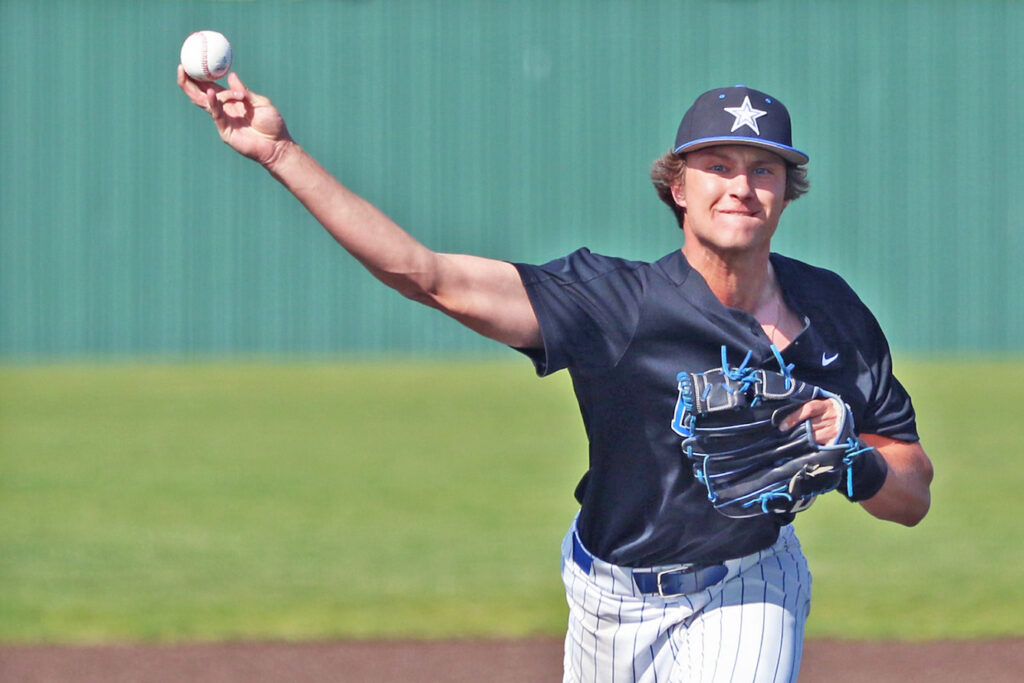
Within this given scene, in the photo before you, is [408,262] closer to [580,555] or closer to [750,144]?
[750,144]

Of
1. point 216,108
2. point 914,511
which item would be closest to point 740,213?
point 914,511

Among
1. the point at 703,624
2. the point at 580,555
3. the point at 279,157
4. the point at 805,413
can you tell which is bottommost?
the point at 703,624

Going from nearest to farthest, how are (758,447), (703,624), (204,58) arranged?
(204,58), (758,447), (703,624)

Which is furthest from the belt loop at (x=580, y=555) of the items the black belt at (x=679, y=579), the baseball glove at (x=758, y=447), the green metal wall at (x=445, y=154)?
the green metal wall at (x=445, y=154)

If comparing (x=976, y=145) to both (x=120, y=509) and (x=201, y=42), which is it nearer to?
(x=120, y=509)

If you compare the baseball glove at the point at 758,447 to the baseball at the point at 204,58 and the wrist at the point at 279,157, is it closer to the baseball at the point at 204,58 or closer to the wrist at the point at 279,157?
the wrist at the point at 279,157

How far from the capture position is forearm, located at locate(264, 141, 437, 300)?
110 inches

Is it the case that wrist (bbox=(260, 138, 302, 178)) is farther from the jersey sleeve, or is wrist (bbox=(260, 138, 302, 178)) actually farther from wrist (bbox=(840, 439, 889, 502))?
wrist (bbox=(840, 439, 889, 502))

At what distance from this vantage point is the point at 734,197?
10.4 ft

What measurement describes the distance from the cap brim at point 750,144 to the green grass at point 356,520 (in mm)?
3513

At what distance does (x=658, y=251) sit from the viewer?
17078 millimetres

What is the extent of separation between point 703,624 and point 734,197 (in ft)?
2.95

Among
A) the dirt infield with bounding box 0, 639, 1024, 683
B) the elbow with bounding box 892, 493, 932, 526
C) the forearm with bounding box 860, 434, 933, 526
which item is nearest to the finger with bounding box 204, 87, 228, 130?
the forearm with bounding box 860, 434, 933, 526

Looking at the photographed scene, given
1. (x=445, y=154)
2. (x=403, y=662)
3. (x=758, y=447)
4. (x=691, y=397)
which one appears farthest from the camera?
(x=445, y=154)
